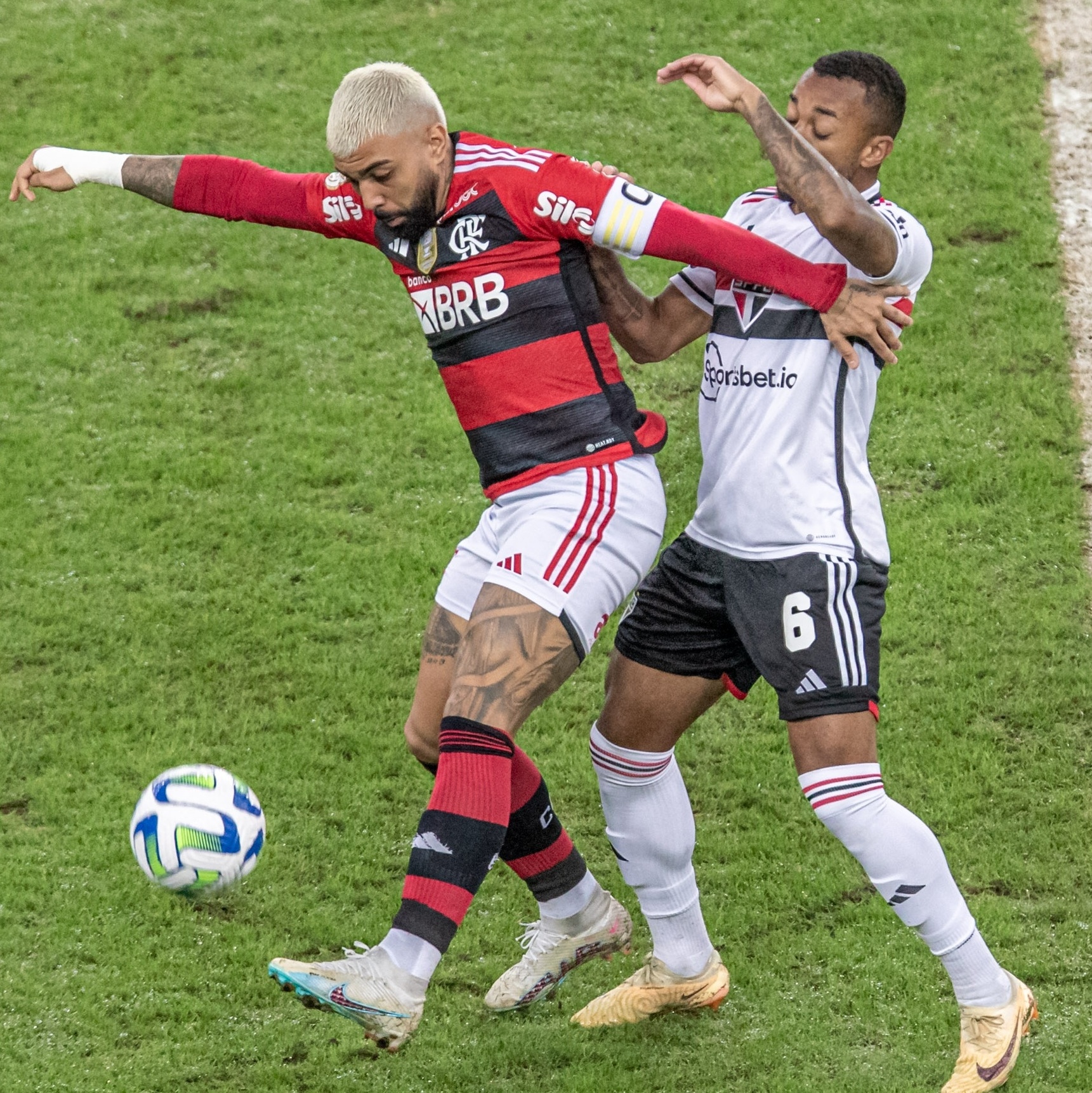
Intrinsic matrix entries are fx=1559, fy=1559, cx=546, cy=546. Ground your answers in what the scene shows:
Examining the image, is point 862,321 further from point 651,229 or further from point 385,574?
point 385,574

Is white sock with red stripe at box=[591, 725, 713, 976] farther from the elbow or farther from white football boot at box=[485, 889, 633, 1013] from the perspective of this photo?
the elbow

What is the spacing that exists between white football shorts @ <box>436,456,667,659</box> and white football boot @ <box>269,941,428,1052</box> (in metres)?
1.06

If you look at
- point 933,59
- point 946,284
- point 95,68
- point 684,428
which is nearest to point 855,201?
point 684,428

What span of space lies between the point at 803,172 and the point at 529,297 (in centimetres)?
89

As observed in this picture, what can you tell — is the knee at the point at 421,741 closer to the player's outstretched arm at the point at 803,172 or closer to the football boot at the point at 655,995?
the football boot at the point at 655,995

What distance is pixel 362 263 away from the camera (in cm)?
1053

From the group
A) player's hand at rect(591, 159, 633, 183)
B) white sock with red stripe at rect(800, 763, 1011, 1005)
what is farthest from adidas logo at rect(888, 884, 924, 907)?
player's hand at rect(591, 159, 633, 183)

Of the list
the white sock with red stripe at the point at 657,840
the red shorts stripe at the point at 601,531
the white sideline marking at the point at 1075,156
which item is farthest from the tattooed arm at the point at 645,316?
the white sideline marking at the point at 1075,156

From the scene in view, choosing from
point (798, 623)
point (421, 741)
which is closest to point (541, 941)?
point (421, 741)

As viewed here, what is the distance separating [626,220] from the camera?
14.9 feet

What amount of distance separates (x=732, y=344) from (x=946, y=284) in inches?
218

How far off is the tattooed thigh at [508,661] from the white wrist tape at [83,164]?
220 centimetres

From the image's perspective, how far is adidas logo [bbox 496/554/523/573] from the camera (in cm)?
454

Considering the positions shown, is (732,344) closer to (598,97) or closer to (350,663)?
(350,663)
